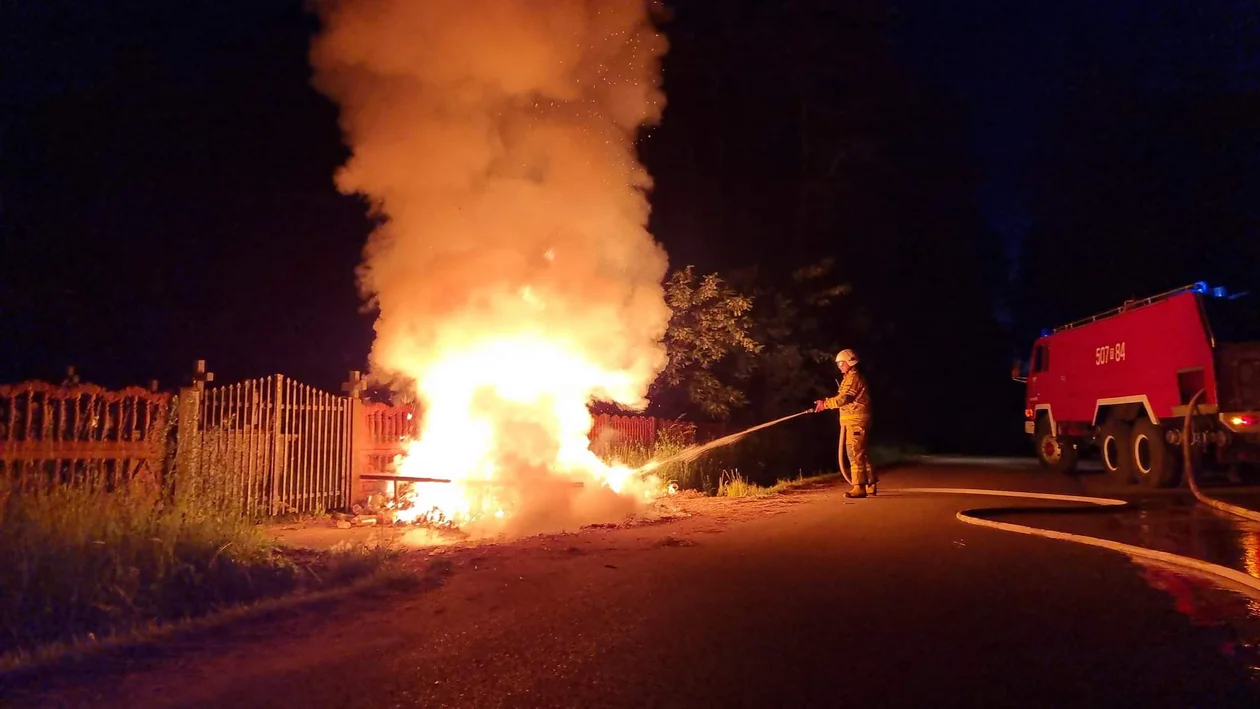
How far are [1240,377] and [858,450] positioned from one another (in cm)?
564

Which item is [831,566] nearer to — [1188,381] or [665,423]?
[1188,381]

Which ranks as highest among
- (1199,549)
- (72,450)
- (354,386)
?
(354,386)

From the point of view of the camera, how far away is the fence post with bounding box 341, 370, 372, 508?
11.4m

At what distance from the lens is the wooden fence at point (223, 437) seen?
26.9 feet

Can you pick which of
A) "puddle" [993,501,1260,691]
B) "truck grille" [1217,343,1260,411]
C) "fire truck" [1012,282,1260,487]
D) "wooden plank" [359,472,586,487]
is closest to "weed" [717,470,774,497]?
"wooden plank" [359,472,586,487]

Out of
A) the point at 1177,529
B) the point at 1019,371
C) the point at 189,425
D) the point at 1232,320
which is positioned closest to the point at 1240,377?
the point at 1232,320

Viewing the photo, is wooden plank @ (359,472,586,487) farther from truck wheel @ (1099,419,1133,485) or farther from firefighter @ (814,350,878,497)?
truck wheel @ (1099,419,1133,485)

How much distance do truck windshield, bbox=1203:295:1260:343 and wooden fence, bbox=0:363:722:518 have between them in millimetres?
11567

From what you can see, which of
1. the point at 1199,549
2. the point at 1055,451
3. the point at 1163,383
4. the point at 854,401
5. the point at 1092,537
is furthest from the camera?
the point at 1055,451

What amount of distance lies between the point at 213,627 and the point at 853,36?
2401 centimetres

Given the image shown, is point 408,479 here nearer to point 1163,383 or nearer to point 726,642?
point 726,642

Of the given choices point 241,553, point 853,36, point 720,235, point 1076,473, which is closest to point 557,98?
point 241,553

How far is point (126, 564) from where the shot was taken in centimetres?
609

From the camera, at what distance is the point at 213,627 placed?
5.66m
